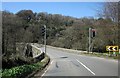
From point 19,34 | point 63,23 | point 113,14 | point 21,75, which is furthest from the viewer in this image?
point 63,23

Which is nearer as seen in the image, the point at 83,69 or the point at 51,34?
the point at 83,69

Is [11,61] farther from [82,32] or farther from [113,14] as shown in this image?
[82,32]

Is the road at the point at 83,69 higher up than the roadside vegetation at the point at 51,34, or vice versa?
the roadside vegetation at the point at 51,34

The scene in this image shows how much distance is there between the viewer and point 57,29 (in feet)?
450

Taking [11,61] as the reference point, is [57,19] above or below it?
above

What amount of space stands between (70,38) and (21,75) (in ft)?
287

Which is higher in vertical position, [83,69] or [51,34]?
[51,34]

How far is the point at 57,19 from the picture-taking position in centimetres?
15162

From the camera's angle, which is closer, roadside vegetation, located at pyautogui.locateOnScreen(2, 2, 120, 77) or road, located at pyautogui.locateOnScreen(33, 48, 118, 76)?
road, located at pyautogui.locateOnScreen(33, 48, 118, 76)

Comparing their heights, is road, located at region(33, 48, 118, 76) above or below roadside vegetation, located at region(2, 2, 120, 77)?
below

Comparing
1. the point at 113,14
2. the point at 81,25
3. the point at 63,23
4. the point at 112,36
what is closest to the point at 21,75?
the point at 113,14

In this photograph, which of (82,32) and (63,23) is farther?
(63,23)

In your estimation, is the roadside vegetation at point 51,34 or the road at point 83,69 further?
the roadside vegetation at point 51,34

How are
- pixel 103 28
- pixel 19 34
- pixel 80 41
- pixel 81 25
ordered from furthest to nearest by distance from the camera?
pixel 81 25, pixel 80 41, pixel 19 34, pixel 103 28
